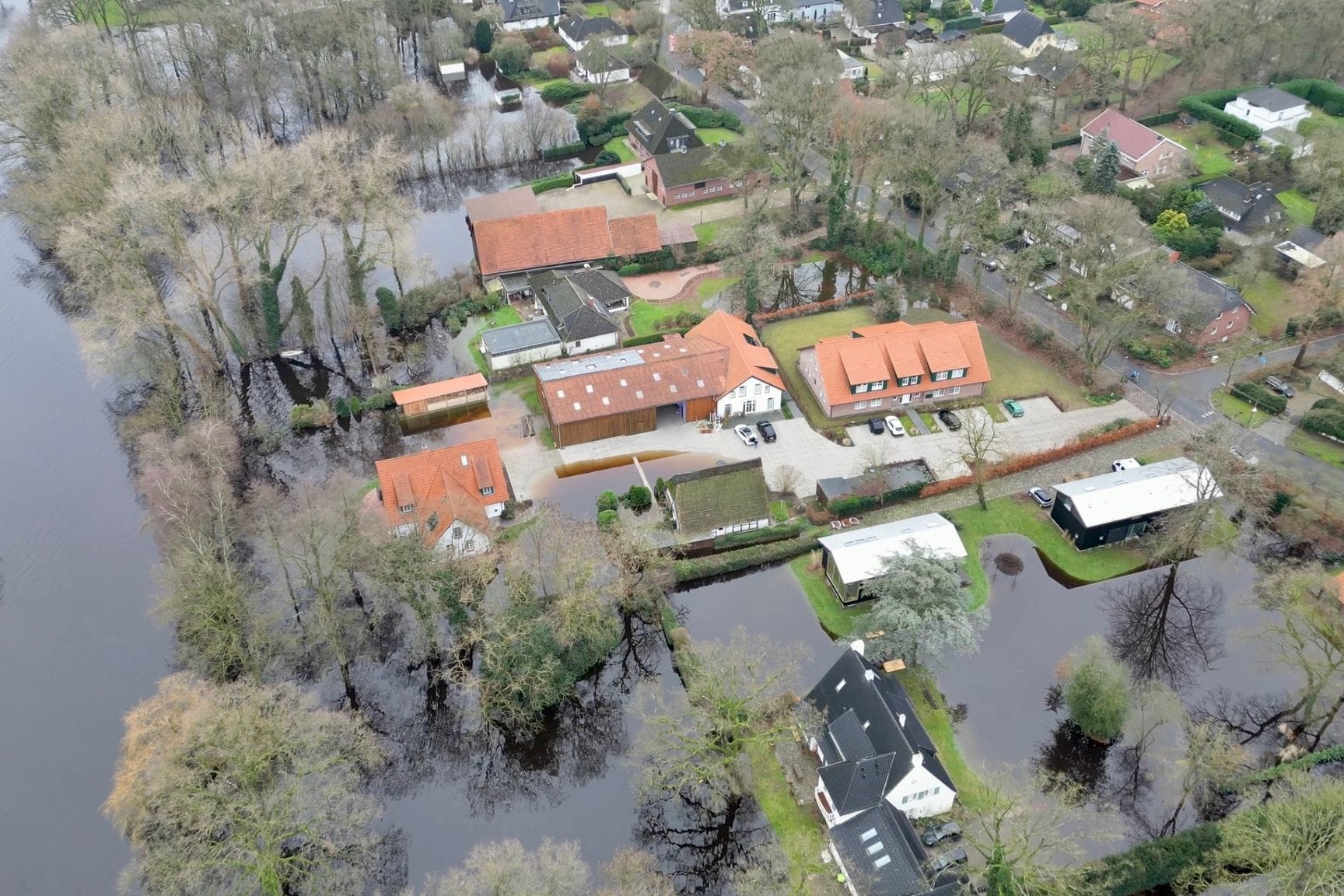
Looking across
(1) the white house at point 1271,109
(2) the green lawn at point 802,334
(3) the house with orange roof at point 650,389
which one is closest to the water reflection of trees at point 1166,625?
(2) the green lawn at point 802,334

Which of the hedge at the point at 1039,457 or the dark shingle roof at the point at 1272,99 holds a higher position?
the dark shingle roof at the point at 1272,99

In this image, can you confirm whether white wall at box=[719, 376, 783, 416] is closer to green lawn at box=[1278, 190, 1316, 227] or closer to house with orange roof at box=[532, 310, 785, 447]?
house with orange roof at box=[532, 310, 785, 447]

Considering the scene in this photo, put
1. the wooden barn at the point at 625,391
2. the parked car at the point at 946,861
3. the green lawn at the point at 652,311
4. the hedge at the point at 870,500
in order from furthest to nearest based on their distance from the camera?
1. the green lawn at the point at 652,311
2. the wooden barn at the point at 625,391
3. the hedge at the point at 870,500
4. the parked car at the point at 946,861

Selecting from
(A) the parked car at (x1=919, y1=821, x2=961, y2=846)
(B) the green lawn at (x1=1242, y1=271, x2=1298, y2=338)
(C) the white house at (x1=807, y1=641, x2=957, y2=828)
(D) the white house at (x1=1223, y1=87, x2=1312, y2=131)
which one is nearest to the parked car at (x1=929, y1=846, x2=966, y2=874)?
(A) the parked car at (x1=919, y1=821, x2=961, y2=846)

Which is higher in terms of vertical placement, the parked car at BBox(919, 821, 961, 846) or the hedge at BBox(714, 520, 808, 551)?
the hedge at BBox(714, 520, 808, 551)

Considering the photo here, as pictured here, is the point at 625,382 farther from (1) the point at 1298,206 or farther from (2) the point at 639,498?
(1) the point at 1298,206

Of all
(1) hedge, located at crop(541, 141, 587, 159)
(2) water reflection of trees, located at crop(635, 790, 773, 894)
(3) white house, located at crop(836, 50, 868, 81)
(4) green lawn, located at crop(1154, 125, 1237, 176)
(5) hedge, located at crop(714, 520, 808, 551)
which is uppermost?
(3) white house, located at crop(836, 50, 868, 81)

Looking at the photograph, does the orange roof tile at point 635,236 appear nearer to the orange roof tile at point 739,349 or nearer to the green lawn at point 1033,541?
the orange roof tile at point 739,349
